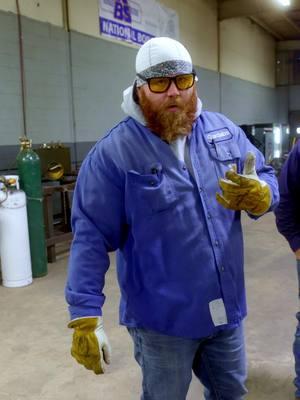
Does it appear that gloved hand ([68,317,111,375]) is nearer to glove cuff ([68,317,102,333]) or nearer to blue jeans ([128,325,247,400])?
glove cuff ([68,317,102,333])

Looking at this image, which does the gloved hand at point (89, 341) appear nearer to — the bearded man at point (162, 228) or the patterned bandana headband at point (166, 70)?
the bearded man at point (162, 228)

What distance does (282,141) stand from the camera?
42.0ft

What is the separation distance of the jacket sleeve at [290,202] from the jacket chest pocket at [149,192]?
2.49 ft

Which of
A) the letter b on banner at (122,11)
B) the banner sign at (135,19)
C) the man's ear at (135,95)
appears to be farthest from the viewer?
the letter b on banner at (122,11)

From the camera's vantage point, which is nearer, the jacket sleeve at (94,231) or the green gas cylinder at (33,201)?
the jacket sleeve at (94,231)

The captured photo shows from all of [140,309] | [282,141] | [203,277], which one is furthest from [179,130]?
[282,141]

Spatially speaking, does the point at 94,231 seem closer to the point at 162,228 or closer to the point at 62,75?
the point at 162,228

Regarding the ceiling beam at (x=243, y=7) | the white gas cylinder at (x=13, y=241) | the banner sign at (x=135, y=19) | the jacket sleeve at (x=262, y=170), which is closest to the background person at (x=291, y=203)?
the jacket sleeve at (x=262, y=170)

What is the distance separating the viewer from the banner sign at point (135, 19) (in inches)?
251

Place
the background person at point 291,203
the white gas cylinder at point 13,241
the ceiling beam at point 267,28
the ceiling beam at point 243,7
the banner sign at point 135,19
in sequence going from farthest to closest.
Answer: the ceiling beam at point 267,28, the ceiling beam at point 243,7, the banner sign at point 135,19, the white gas cylinder at point 13,241, the background person at point 291,203

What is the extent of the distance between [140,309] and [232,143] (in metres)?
0.61

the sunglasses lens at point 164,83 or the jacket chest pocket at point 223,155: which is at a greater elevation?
the sunglasses lens at point 164,83

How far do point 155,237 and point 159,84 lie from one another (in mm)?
461

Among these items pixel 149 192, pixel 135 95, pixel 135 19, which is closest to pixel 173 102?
pixel 135 95
